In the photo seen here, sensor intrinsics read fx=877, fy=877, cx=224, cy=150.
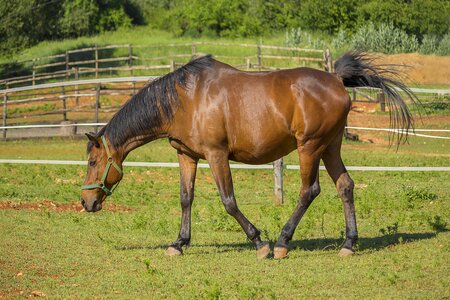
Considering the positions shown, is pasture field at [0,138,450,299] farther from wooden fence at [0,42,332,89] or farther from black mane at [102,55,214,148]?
wooden fence at [0,42,332,89]

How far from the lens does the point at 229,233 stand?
454 inches

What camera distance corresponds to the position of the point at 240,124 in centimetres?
957

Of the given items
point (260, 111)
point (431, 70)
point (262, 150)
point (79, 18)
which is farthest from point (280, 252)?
point (79, 18)

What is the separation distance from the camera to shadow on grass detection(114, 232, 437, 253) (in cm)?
1001

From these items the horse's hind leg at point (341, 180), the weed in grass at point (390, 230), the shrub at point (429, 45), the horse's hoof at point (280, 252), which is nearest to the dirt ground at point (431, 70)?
the shrub at point (429, 45)

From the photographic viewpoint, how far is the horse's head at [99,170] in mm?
9984

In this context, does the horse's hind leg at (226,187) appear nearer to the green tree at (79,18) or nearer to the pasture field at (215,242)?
the pasture field at (215,242)

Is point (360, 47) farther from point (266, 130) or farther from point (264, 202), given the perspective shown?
point (264, 202)

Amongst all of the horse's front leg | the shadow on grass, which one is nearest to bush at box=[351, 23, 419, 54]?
the shadow on grass

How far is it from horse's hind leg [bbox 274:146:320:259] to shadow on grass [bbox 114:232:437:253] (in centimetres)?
38

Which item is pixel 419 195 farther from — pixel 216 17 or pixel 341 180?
pixel 216 17

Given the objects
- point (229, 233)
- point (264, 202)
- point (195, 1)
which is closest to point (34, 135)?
point (264, 202)

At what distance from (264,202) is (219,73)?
5142mm

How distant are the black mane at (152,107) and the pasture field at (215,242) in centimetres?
138
